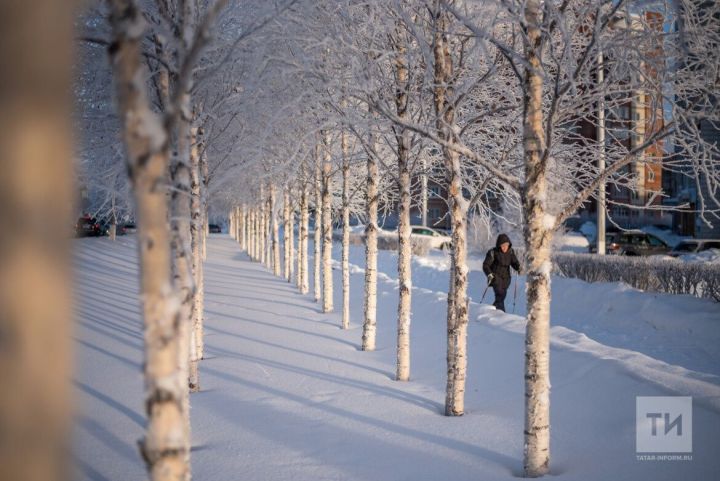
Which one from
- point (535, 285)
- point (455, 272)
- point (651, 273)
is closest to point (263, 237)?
point (651, 273)

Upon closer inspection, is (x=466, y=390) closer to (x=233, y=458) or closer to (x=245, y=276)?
(x=233, y=458)

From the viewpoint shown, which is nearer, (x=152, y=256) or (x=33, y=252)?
(x=33, y=252)

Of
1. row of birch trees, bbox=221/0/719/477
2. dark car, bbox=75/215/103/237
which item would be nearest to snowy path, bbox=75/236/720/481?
row of birch trees, bbox=221/0/719/477

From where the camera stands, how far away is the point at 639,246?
2430 cm

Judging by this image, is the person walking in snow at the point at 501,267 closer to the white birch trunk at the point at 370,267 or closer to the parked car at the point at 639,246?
the white birch trunk at the point at 370,267

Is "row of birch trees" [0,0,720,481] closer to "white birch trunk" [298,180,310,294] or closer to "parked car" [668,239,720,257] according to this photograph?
"white birch trunk" [298,180,310,294]

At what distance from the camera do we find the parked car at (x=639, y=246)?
2391 centimetres

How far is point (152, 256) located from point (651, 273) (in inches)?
554

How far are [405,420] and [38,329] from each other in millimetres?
5103

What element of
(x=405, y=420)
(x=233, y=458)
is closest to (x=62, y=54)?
(x=233, y=458)

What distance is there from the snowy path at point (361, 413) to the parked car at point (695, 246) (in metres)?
16.0

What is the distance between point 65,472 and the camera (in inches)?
50.9

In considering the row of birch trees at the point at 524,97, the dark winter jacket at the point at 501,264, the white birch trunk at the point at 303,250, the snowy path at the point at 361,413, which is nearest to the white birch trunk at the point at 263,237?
the white birch trunk at the point at 303,250

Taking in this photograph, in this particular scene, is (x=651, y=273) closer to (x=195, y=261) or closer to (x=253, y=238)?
(x=195, y=261)
